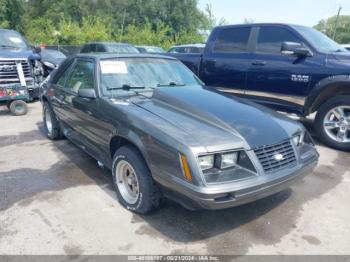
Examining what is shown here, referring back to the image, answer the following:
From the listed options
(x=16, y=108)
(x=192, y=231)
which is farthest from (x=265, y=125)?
(x=16, y=108)

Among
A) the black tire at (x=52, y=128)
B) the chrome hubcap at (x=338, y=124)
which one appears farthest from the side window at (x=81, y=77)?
the chrome hubcap at (x=338, y=124)

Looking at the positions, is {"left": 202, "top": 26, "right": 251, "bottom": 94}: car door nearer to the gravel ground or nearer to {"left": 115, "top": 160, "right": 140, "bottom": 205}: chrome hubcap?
the gravel ground

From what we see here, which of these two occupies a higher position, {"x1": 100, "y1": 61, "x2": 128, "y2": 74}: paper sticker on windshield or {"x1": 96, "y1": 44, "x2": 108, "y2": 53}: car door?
{"x1": 100, "y1": 61, "x2": 128, "y2": 74}: paper sticker on windshield

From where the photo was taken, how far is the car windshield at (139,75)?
156 inches

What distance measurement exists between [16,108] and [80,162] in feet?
13.9

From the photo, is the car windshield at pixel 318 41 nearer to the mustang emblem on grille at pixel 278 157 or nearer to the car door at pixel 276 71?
the car door at pixel 276 71

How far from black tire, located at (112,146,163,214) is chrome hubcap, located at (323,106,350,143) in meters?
3.54

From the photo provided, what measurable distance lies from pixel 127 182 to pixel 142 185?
454 mm

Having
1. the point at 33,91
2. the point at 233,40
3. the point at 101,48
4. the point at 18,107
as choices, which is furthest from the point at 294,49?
the point at 101,48

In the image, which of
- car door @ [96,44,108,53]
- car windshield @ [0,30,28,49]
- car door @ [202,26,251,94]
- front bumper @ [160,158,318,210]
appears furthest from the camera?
car door @ [96,44,108,53]

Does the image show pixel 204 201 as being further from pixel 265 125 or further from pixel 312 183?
pixel 312 183

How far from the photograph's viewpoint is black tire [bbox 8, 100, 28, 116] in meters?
8.05

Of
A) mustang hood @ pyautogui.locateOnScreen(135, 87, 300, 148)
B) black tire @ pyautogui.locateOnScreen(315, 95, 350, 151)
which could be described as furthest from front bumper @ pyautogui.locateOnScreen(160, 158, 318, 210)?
black tire @ pyautogui.locateOnScreen(315, 95, 350, 151)

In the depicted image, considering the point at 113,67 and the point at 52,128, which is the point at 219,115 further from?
the point at 52,128
